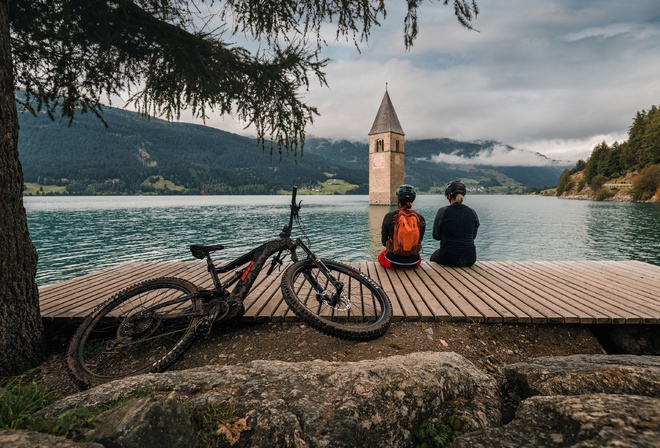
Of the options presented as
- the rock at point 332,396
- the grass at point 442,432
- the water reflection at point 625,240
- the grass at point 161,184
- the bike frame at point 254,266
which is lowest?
the water reflection at point 625,240

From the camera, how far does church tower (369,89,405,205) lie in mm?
82125

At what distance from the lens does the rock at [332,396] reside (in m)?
2.12

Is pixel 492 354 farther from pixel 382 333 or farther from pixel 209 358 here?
pixel 209 358

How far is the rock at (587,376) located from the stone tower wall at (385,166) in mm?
80805

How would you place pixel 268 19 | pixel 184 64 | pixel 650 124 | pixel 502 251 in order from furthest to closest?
pixel 650 124 → pixel 502 251 → pixel 184 64 → pixel 268 19

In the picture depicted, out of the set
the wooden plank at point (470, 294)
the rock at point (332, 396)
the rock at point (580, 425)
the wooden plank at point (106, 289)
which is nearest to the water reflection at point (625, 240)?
the wooden plank at point (470, 294)

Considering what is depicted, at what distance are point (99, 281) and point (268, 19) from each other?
6.19m

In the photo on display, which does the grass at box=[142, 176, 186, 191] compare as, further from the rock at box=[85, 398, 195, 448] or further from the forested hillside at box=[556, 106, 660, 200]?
the rock at box=[85, 398, 195, 448]

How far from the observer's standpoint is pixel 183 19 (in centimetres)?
497

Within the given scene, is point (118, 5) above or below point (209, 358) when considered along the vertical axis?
above

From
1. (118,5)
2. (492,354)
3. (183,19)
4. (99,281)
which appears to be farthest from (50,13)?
(492,354)

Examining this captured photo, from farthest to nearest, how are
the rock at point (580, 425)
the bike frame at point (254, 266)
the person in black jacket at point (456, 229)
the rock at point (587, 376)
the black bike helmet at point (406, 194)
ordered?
the person in black jacket at point (456, 229) → the black bike helmet at point (406, 194) → the bike frame at point (254, 266) → the rock at point (587, 376) → the rock at point (580, 425)

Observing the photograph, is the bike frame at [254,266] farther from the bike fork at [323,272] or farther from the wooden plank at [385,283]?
the wooden plank at [385,283]

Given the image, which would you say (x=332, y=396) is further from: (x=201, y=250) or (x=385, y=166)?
(x=385, y=166)
